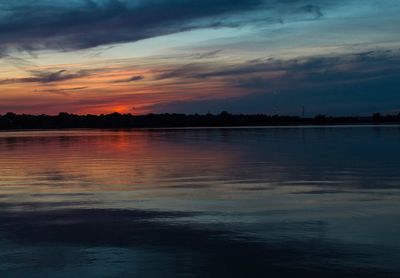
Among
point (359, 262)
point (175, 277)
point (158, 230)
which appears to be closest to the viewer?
point (175, 277)

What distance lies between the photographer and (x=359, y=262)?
7.49 m

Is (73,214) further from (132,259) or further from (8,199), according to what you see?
(132,259)

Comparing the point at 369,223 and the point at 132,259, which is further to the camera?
the point at 369,223

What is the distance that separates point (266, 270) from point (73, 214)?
5.56 metres

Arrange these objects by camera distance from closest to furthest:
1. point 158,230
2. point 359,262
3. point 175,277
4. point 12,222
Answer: point 175,277
point 359,262
point 158,230
point 12,222

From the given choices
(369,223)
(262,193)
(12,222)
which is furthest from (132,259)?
(262,193)

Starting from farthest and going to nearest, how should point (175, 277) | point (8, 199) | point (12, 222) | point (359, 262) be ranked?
1. point (8, 199)
2. point (12, 222)
3. point (359, 262)
4. point (175, 277)

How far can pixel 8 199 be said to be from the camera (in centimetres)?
1385

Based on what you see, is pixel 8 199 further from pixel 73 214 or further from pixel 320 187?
pixel 320 187

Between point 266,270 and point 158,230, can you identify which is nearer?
point 266,270

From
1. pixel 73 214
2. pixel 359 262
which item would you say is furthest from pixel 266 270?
pixel 73 214

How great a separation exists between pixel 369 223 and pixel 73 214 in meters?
6.01

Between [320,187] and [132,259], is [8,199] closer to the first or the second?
[132,259]

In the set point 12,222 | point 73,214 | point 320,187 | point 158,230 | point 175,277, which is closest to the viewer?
point 175,277
